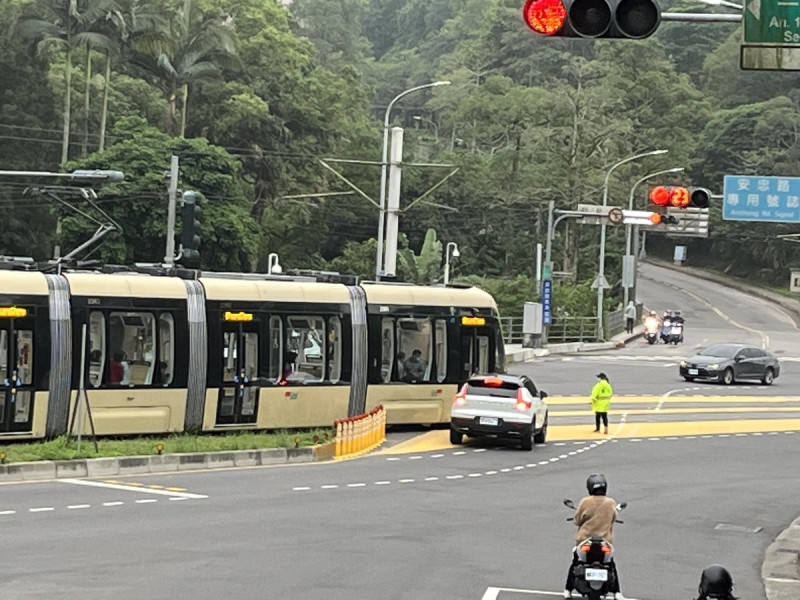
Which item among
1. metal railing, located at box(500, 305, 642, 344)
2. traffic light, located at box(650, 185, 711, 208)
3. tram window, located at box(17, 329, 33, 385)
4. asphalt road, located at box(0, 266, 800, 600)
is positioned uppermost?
traffic light, located at box(650, 185, 711, 208)

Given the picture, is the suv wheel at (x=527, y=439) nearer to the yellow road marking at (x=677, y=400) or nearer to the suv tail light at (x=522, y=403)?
the suv tail light at (x=522, y=403)

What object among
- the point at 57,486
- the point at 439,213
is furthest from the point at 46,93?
the point at 57,486

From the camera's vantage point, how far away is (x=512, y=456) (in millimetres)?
29703

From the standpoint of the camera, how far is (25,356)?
84.2 ft

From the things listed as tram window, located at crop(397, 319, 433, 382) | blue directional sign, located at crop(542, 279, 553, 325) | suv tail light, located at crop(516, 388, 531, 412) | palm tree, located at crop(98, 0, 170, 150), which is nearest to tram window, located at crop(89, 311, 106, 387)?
tram window, located at crop(397, 319, 433, 382)

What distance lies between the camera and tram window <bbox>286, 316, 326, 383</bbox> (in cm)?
3022

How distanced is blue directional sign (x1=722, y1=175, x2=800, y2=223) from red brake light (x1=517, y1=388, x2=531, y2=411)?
1832 centimetres

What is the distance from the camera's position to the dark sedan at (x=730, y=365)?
51.2 metres

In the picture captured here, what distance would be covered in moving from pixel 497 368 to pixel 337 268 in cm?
4875

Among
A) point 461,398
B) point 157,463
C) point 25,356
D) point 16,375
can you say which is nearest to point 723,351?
point 461,398

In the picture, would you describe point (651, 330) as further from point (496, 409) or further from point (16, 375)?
point (16, 375)

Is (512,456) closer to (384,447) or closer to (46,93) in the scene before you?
(384,447)

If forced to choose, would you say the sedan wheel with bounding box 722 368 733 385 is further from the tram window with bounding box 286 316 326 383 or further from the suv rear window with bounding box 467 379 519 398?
the tram window with bounding box 286 316 326 383

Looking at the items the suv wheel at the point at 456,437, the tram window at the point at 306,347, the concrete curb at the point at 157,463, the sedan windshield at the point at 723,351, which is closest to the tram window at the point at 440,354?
the suv wheel at the point at 456,437
